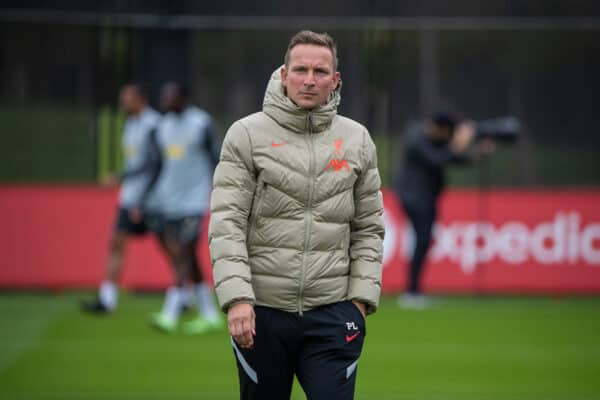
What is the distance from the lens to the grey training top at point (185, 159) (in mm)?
10594

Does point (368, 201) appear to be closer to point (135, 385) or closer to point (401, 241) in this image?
point (135, 385)

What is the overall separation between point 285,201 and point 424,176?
8.49 meters

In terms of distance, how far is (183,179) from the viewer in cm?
1059

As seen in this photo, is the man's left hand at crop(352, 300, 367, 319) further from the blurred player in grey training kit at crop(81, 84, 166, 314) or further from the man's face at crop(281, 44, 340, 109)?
the blurred player in grey training kit at crop(81, 84, 166, 314)

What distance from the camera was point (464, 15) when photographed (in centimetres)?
1650

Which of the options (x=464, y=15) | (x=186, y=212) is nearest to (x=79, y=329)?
(x=186, y=212)

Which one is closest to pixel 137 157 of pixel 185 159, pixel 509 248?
pixel 185 159

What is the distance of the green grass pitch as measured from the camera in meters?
8.09

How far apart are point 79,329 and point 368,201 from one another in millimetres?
6700

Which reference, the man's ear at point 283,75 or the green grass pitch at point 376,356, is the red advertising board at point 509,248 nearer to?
the green grass pitch at point 376,356

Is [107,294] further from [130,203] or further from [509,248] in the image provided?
[509,248]

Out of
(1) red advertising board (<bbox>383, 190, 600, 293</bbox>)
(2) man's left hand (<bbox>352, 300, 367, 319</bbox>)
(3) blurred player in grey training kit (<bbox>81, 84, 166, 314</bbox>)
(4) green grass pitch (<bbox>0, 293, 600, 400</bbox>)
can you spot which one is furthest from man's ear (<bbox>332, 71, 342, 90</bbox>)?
(1) red advertising board (<bbox>383, 190, 600, 293</bbox>)

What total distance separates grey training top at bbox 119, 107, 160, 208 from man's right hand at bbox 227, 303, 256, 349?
6502 millimetres

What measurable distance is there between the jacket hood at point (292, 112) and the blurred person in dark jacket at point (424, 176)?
26.9ft
